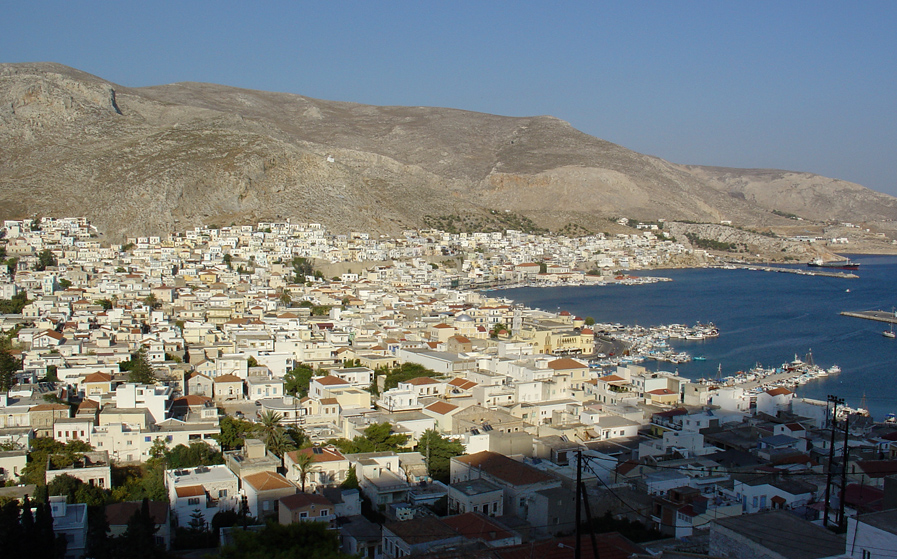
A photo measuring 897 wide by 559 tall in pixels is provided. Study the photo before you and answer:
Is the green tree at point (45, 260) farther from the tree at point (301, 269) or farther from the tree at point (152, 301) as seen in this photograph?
the tree at point (301, 269)

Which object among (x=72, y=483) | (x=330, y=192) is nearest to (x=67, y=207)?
(x=330, y=192)

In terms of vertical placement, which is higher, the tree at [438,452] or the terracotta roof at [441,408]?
the terracotta roof at [441,408]

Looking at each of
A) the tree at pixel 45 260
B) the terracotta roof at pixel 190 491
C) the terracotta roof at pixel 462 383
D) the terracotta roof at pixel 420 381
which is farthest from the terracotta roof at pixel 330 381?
the tree at pixel 45 260

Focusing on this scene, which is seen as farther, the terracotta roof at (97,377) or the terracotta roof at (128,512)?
the terracotta roof at (97,377)

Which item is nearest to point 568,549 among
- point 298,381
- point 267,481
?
point 267,481

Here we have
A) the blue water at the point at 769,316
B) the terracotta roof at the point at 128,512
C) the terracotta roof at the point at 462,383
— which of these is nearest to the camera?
the terracotta roof at the point at 128,512

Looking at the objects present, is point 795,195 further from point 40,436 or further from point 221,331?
point 40,436

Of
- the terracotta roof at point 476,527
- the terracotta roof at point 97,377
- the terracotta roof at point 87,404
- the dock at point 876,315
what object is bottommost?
the terracotta roof at point 476,527
